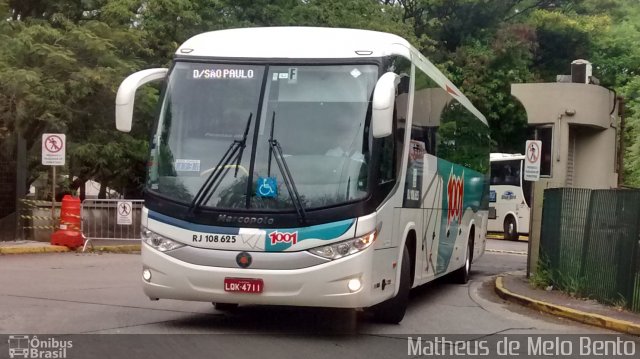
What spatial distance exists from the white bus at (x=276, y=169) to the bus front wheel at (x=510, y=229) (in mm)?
25982

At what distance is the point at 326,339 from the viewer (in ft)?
28.3

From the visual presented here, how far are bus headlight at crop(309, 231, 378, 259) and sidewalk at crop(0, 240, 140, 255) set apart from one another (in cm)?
1240

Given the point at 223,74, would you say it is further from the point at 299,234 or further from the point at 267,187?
the point at 299,234

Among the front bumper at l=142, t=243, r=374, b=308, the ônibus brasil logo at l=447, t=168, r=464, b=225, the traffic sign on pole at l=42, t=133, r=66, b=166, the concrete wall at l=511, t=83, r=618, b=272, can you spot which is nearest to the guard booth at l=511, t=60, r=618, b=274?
the concrete wall at l=511, t=83, r=618, b=272

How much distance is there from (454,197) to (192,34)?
14653mm

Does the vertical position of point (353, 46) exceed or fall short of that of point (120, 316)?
it exceeds it

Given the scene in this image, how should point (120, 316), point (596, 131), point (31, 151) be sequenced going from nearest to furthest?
point (120, 316) < point (596, 131) < point (31, 151)

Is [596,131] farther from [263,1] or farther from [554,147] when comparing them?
[263,1]

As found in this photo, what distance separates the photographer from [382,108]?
26.2 feet

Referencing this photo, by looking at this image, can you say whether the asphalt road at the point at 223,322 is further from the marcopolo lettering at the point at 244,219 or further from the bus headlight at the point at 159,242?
the marcopolo lettering at the point at 244,219

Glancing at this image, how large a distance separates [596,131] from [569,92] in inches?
77.7

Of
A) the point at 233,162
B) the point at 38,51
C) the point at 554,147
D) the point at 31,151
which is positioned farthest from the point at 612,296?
the point at 31,151

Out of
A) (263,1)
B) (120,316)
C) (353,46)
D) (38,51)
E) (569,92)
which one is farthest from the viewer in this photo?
(263,1)

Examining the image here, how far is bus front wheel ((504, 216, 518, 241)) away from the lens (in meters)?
34.3
